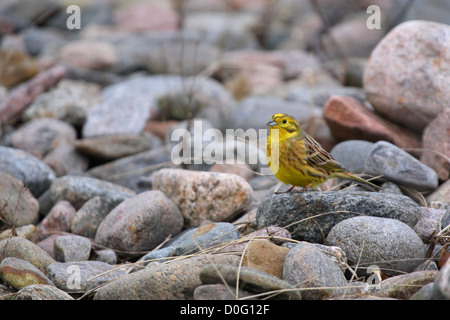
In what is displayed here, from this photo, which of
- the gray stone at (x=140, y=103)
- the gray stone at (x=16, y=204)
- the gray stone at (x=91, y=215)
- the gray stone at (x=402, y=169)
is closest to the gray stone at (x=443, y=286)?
the gray stone at (x=402, y=169)

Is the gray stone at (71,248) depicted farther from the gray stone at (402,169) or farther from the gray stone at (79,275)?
the gray stone at (402,169)

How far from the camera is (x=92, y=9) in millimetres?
15367

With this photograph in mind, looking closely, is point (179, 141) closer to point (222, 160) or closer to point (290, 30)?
point (222, 160)

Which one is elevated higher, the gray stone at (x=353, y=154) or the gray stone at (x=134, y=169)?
the gray stone at (x=353, y=154)

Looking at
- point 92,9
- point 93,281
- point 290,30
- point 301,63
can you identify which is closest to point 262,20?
point 290,30

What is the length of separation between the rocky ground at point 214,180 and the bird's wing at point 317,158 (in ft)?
0.87

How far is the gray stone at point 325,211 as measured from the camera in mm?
4316

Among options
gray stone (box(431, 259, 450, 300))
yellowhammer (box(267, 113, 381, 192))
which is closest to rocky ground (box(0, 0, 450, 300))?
gray stone (box(431, 259, 450, 300))

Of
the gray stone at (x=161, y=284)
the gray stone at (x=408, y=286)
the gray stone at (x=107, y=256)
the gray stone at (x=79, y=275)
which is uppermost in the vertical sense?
the gray stone at (x=408, y=286)

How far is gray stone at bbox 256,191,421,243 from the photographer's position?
432 cm

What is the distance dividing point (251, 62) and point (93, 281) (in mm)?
8603

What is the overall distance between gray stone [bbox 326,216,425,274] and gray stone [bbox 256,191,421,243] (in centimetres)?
23

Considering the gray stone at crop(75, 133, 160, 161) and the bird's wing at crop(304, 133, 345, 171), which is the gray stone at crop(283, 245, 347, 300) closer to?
the bird's wing at crop(304, 133, 345, 171)
